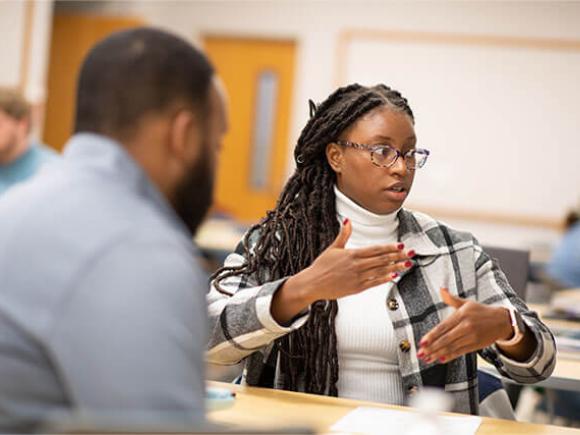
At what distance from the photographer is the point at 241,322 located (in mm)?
1838

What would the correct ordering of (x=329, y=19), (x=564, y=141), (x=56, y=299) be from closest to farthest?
(x=56, y=299)
(x=564, y=141)
(x=329, y=19)

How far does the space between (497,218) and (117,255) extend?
7.44 metres

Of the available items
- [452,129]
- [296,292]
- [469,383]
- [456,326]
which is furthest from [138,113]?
A: [452,129]

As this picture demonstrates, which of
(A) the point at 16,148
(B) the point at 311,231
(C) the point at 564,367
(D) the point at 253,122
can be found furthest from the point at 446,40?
(B) the point at 311,231

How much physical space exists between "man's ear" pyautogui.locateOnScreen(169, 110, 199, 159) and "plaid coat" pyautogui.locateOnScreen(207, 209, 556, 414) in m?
0.70

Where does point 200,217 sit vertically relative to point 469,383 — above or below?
above

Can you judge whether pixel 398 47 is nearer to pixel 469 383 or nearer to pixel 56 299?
pixel 469 383

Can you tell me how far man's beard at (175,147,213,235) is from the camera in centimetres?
114

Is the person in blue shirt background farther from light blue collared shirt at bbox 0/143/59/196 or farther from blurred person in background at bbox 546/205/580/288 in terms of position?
blurred person in background at bbox 546/205/580/288

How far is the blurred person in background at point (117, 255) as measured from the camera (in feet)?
3.06

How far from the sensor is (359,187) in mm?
2178

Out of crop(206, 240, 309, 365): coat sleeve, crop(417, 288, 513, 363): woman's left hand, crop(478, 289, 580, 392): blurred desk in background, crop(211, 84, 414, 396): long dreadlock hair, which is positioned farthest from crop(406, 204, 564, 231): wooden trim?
crop(417, 288, 513, 363): woman's left hand

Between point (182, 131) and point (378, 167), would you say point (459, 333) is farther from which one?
point (182, 131)

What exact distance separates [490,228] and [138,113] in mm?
7370
